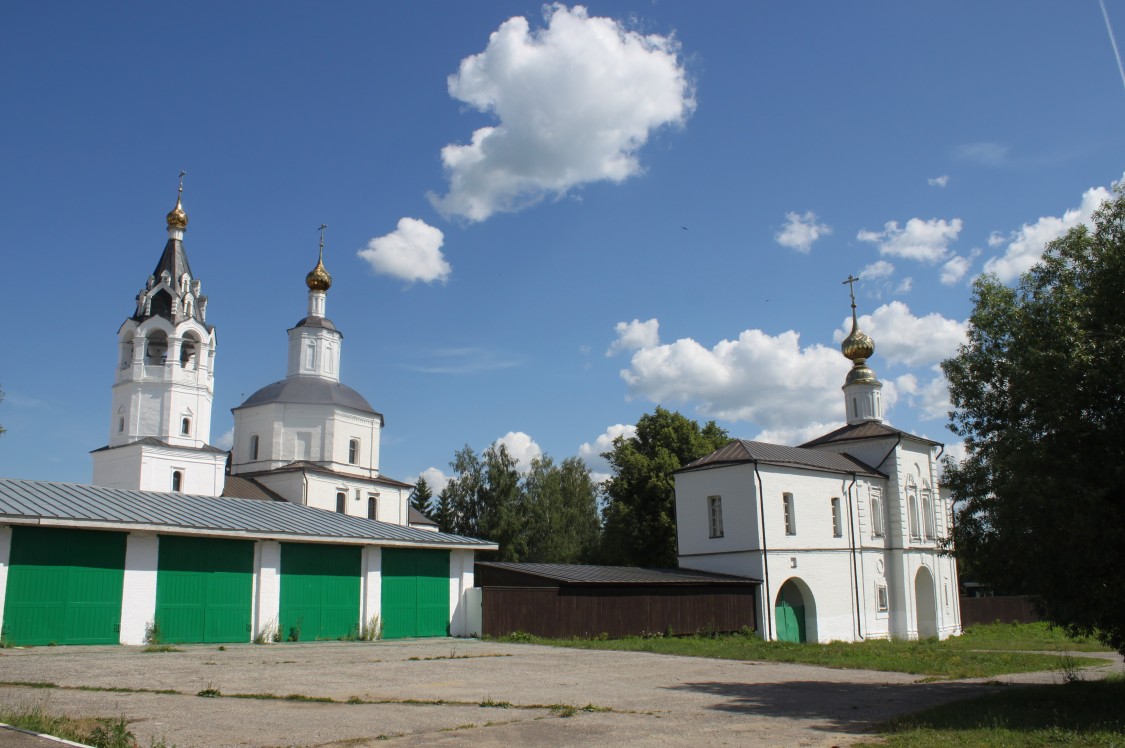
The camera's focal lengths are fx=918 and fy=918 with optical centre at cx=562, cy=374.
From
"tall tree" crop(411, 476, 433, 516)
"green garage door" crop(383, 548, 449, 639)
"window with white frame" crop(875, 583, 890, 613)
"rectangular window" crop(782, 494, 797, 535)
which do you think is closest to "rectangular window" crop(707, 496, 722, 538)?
"rectangular window" crop(782, 494, 797, 535)

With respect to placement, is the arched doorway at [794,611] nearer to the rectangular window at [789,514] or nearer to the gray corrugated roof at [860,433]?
the rectangular window at [789,514]

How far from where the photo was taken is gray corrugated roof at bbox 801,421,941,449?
129 feet

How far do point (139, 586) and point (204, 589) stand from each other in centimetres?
150

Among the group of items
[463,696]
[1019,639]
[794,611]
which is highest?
[463,696]

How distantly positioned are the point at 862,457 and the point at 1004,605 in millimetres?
13316

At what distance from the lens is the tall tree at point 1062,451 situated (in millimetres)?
11805

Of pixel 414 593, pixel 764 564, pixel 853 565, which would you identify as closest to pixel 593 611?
pixel 414 593

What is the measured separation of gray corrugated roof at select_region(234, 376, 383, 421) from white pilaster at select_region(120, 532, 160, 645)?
22191 millimetres

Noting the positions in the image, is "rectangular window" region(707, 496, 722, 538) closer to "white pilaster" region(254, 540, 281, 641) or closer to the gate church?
the gate church

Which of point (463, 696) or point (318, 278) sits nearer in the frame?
point (463, 696)

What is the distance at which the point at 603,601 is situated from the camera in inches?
1016

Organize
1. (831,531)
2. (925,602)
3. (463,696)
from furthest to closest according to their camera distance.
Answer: (925,602) → (831,531) → (463,696)

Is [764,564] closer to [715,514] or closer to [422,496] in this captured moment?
[715,514]

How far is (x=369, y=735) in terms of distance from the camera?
27.4ft
